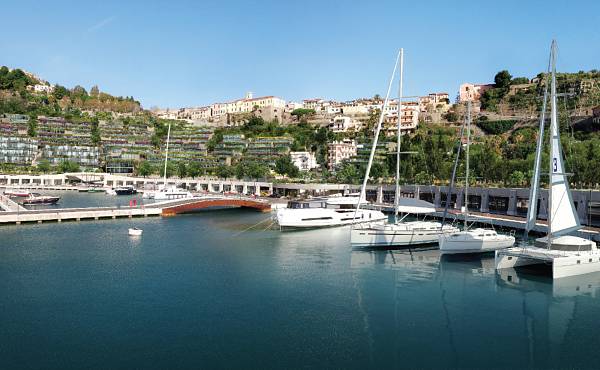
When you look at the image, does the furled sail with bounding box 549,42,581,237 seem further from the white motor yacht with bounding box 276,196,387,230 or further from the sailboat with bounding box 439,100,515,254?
the white motor yacht with bounding box 276,196,387,230

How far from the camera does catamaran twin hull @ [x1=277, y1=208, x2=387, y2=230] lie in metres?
61.8

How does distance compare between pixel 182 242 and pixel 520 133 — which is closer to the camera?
pixel 182 242

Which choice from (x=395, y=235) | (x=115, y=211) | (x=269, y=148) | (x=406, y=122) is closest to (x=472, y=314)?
(x=395, y=235)

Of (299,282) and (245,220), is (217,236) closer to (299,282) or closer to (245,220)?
(245,220)

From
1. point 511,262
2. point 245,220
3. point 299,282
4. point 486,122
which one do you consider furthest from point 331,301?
point 486,122

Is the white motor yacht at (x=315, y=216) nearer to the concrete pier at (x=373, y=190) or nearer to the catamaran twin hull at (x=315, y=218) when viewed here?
the catamaran twin hull at (x=315, y=218)

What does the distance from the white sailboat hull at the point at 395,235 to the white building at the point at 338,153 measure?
106021 millimetres

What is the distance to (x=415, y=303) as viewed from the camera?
3008 centimetres

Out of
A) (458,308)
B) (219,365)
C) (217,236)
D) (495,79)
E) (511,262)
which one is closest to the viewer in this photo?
(219,365)

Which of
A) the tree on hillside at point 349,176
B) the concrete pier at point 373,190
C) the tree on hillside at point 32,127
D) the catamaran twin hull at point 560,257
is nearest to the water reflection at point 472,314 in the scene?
the catamaran twin hull at point 560,257

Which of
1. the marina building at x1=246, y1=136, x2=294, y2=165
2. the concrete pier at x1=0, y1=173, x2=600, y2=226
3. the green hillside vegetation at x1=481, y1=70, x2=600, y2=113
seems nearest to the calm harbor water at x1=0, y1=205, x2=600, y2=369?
the concrete pier at x1=0, y1=173, x2=600, y2=226

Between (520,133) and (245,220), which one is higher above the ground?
(520,133)

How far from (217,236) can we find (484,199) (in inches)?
1604

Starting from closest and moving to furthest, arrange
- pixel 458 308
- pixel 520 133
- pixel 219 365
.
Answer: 1. pixel 219 365
2. pixel 458 308
3. pixel 520 133
